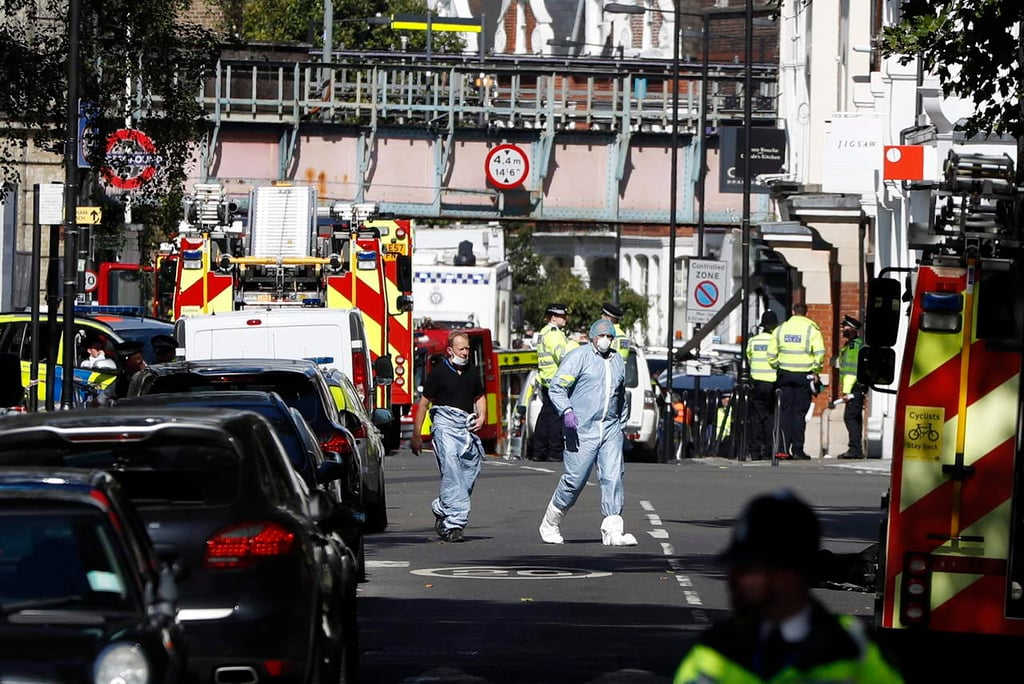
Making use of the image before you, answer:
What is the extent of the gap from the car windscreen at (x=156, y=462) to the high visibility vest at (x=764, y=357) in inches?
864

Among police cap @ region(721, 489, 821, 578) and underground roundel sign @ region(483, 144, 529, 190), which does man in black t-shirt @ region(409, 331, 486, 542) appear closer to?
police cap @ region(721, 489, 821, 578)

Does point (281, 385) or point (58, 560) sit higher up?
point (281, 385)

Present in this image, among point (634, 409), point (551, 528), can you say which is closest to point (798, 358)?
point (634, 409)

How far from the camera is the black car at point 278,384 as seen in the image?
14.2 metres

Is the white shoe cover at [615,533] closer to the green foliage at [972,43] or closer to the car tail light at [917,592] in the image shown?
the green foliage at [972,43]

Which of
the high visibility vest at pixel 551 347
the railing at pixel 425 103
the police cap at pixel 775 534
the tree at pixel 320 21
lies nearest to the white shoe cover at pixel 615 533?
the high visibility vest at pixel 551 347

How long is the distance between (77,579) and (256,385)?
7.96m

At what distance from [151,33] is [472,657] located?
42.9 ft

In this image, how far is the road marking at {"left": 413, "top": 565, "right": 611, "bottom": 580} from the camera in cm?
1505

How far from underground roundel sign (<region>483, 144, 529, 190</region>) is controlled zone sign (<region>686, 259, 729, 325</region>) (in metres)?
9.83

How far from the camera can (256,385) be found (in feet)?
48.8

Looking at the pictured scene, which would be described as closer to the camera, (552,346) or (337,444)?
(337,444)

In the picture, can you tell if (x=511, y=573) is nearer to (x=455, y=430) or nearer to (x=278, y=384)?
(x=278, y=384)

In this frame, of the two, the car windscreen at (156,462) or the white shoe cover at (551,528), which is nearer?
the car windscreen at (156,462)
